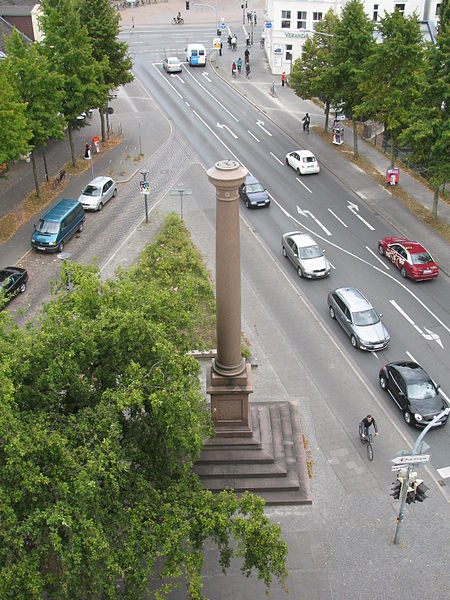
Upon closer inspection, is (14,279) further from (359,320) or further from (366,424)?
(366,424)

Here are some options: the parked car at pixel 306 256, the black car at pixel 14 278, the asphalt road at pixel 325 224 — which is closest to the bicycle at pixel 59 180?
the asphalt road at pixel 325 224

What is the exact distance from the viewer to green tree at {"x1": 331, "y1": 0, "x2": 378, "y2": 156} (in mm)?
50812

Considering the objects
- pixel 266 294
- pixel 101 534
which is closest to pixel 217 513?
pixel 101 534

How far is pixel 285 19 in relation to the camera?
72438mm

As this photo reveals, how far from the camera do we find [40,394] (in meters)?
18.7

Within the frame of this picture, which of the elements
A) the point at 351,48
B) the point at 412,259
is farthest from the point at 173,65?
the point at 412,259

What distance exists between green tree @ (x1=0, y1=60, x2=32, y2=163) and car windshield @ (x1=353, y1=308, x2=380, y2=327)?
66.2ft

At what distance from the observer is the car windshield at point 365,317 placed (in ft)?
110

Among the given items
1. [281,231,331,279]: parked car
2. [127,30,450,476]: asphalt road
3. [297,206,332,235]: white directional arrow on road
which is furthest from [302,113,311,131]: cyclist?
[281,231,331,279]: parked car

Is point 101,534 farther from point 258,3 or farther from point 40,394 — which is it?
point 258,3

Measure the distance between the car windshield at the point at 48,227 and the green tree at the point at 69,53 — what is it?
10.0 meters

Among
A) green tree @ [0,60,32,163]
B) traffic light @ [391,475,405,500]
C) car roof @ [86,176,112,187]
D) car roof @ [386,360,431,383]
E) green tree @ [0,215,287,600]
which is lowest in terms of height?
car roof @ [386,360,431,383]

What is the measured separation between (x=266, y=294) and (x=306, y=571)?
668 inches

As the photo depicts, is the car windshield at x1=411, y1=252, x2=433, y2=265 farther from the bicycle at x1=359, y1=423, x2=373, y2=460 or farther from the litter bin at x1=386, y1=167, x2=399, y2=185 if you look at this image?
the bicycle at x1=359, y1=423, x2=373, y2=460
